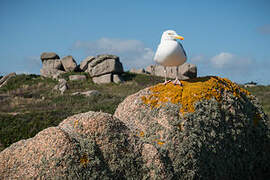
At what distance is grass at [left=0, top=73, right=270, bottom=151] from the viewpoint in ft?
55.8

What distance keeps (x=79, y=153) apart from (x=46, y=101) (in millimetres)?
26788

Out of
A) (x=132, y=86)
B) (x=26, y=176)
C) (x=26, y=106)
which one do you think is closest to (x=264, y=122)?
(x=26, y=176)

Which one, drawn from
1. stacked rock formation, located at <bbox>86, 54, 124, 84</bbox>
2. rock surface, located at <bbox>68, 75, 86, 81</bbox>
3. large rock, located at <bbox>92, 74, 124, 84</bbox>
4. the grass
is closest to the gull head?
the grass

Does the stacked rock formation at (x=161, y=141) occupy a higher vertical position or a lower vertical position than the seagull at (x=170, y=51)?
lower

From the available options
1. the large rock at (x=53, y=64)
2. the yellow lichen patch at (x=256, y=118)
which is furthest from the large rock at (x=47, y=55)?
the yellow lichen patch at (x=256, y=118)

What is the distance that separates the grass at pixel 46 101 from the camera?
17000mm

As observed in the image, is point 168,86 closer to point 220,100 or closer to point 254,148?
point 220,100

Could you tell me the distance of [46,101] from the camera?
3036 cm

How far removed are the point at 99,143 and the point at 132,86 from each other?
34.4m

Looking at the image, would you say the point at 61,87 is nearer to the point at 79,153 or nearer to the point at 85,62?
the point at 85,62

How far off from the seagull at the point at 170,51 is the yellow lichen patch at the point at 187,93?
25cm

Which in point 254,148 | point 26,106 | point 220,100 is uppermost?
point 220,100

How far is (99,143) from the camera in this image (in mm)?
5016

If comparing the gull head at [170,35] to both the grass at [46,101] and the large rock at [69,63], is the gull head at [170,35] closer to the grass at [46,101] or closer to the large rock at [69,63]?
Answer: the grass at [46,101]
